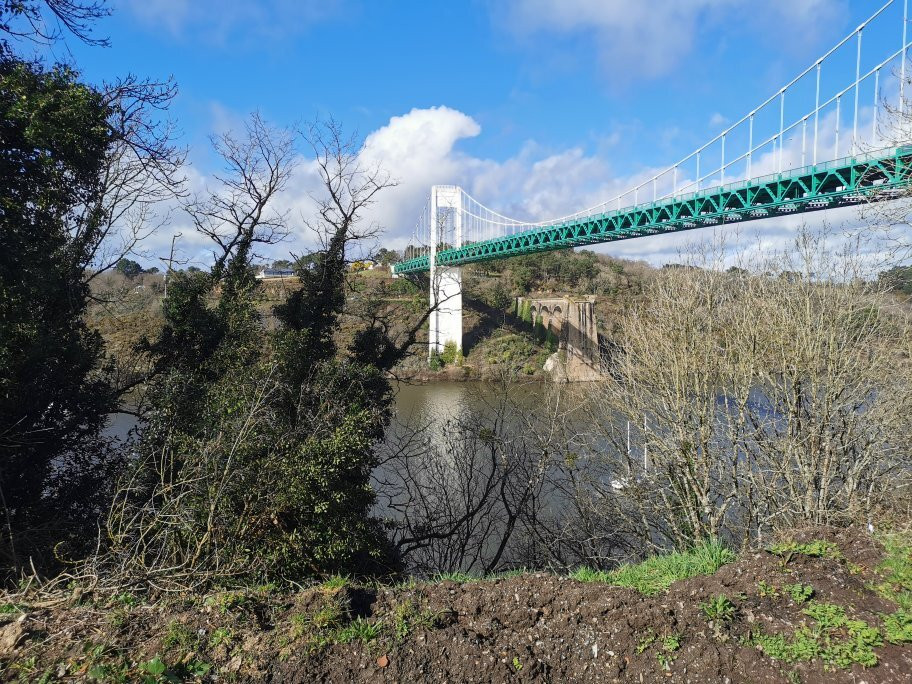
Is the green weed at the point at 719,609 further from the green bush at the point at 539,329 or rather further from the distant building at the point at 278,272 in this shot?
the green bush at the point at 539,329

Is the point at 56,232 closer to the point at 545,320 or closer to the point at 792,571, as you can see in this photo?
the point at 792,571

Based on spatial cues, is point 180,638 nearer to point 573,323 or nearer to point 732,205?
point 732,205

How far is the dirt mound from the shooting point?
8.73 feet

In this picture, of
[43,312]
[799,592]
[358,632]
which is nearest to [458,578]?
[358,632]

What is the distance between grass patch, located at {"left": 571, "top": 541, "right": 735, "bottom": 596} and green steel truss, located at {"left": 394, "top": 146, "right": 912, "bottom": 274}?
14.1 ft

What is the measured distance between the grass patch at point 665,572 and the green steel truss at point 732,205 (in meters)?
4.28

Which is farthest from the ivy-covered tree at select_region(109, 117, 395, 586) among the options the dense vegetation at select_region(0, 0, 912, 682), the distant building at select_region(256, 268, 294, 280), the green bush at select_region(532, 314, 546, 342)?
the green bush at select_region(532, 314, 546, 342)

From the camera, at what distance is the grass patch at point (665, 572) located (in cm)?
361

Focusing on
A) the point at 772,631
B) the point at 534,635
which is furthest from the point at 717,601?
the point at 534,635

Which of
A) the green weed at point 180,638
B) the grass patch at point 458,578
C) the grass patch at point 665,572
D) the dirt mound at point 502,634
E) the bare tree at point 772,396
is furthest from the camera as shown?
the bare tree at point 772,396

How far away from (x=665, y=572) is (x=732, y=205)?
1633cm

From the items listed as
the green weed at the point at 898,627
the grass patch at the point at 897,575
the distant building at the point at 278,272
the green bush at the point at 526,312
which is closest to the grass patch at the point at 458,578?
the green weed at the point at 898,627

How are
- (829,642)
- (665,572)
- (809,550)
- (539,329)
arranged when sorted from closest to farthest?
(829,642) → (809,550) → (665,572) → (539,329)

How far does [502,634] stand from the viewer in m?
2.94
